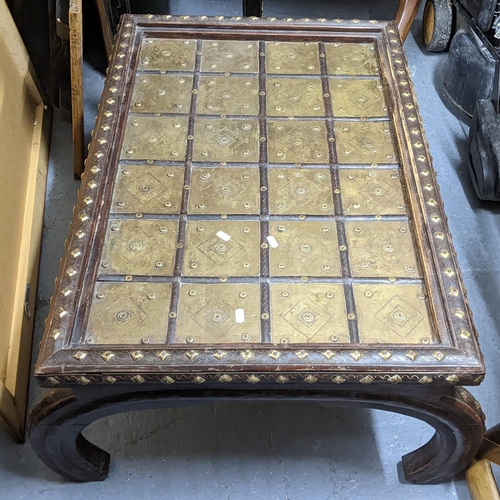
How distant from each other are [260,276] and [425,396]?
429mm

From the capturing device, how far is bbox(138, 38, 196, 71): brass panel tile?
1729 millimetres

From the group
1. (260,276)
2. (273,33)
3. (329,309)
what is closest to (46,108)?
(273,33)

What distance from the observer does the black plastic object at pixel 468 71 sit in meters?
2.25

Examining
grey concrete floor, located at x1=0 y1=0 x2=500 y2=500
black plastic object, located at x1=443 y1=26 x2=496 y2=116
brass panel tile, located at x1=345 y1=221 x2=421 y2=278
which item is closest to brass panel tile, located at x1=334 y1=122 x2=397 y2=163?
brass panel tile, located at x1=345 y1=221 x2=421 y2=278

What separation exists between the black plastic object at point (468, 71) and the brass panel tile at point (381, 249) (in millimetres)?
1249

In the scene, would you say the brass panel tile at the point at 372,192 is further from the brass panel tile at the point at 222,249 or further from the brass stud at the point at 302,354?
the brass stud at the point at 302,354

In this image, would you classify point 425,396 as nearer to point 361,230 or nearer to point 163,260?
point 361,230

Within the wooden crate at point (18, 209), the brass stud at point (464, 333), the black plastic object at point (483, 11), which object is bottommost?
the wooden crate at point (18, 209)

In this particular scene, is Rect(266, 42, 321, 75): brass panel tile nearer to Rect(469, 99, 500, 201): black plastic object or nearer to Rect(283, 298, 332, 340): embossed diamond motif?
Rect(469, 99, 500, 201): black plastic object

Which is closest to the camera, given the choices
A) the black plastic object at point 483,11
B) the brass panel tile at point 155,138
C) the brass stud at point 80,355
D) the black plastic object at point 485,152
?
the brass stud at point 80,355

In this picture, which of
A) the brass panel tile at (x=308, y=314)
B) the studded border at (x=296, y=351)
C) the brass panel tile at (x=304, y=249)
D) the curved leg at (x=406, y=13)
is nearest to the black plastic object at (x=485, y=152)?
the curved leg at (x=406, y=13)

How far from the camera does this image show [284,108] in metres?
1.63

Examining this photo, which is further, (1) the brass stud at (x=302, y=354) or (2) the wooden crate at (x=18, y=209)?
(2) the wooden crate at (x=18, y=209)

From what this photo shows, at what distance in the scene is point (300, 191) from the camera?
55.9 inches
